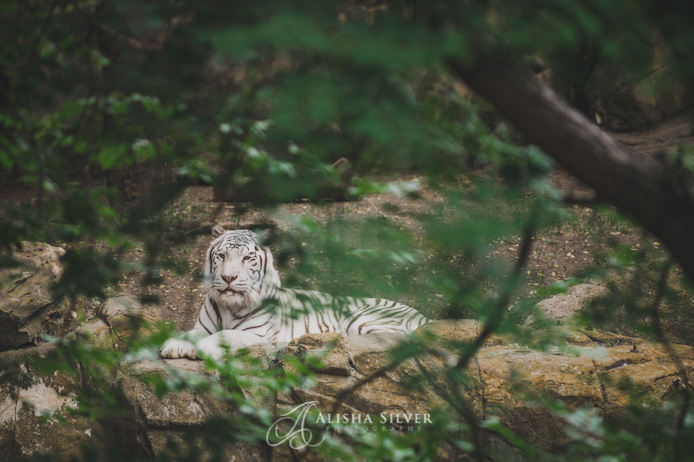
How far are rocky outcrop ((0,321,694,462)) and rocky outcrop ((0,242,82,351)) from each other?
0.71 metres

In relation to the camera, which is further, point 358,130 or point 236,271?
point 236,271

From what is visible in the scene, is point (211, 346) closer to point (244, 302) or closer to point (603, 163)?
point (244, 302)

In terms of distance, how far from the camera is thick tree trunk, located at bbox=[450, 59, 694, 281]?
1.15 metres

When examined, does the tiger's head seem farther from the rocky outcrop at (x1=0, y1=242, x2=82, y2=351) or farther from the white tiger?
the rocky outcrop at (x1=0, y1=242, x2=82, y2=351)

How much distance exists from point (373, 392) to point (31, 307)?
9.56 feet

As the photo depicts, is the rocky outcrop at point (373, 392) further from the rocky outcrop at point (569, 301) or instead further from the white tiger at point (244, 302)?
the rocky outcrop at point (569, 301)

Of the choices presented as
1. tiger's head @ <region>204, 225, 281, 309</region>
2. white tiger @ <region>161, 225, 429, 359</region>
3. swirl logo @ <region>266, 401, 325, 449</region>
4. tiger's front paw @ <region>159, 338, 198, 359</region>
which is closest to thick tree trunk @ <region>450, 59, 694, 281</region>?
swirl logo @ <region>266, 401, 325, 449</region>

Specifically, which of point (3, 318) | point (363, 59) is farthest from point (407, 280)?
point (3, 318)

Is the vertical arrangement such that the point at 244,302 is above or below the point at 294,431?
below

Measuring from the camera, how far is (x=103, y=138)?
5.41 ft

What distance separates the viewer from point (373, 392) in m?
3.96

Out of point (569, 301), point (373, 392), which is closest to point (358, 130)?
point (373, 392)

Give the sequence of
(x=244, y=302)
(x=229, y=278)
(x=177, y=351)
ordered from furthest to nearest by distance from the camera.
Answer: (x=244, y=302) < (x=229, y=278) < (x=177, y=351)

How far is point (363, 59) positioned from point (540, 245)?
25.5ft
